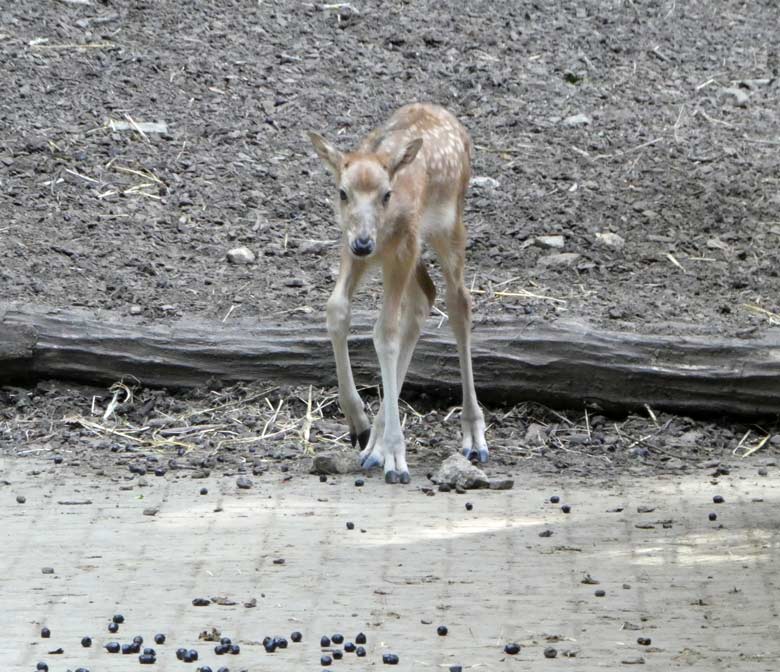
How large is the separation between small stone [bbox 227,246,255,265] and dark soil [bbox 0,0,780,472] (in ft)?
0.33

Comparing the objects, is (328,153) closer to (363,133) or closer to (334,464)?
(334,464)

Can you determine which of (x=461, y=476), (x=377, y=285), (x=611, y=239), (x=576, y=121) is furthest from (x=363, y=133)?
(x=461, y=476)

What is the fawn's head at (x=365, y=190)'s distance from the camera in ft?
27.2

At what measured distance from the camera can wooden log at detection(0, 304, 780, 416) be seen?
9398 mm

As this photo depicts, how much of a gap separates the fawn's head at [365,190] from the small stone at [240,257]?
302cm

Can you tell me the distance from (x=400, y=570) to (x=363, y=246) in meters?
2.06

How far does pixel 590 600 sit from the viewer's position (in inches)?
254

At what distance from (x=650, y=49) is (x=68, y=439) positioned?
333 inches

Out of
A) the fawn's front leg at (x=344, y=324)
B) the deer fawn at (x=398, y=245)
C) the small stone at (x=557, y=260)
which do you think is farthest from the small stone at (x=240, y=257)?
the fawn's front leg at (x=344, y=324)

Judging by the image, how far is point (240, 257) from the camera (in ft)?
37.8

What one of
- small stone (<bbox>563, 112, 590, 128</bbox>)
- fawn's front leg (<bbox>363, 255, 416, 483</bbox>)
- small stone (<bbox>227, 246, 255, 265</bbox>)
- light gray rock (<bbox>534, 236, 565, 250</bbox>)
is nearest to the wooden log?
fawn's front leg (<bbox>363, 255, 416, 483</bbox>)

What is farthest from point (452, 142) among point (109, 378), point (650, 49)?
point (650, 49)

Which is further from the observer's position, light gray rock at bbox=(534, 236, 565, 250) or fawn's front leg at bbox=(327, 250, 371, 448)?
light gray rock at bbox=(534, 236, 565, 250)

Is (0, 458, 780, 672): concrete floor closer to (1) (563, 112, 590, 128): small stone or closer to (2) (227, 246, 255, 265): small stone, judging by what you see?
(2) (227, 246, 255, 265): small stone
